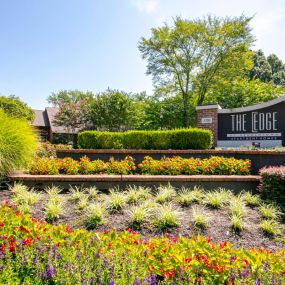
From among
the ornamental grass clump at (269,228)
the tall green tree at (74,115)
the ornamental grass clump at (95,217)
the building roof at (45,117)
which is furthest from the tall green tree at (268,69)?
the ornamental grass clump at (95,217)

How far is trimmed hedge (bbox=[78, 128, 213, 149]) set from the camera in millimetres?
10266

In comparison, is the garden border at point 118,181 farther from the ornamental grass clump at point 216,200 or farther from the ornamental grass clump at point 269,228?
the ornamental grass clump at point 269,228

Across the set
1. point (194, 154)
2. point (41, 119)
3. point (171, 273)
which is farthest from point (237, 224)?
point (41, 119)

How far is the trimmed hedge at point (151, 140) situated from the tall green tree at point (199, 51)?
Answer: 43.3ft

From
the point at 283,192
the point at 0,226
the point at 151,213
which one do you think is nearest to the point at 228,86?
the point at 283,192

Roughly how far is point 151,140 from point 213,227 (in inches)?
241

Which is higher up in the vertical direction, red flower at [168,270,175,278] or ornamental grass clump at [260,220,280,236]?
red flower at [168,270,175,278]

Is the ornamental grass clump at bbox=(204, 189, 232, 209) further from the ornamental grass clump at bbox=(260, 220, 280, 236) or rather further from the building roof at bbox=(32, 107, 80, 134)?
the building roof at bbox=(32, 107, 80, 134)

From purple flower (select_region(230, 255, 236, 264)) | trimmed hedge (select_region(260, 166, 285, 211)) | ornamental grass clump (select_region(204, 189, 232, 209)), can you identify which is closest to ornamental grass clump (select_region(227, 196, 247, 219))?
ornamental grass clump (select_region(204, 189, 232, 209))

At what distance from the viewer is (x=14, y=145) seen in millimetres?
7348

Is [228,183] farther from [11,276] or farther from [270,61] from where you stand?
[270,61]

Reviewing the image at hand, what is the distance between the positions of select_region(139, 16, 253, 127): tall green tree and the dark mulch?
1857 centimetres

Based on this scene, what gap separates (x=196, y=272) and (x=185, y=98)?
23195mm

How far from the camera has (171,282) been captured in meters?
2.38
